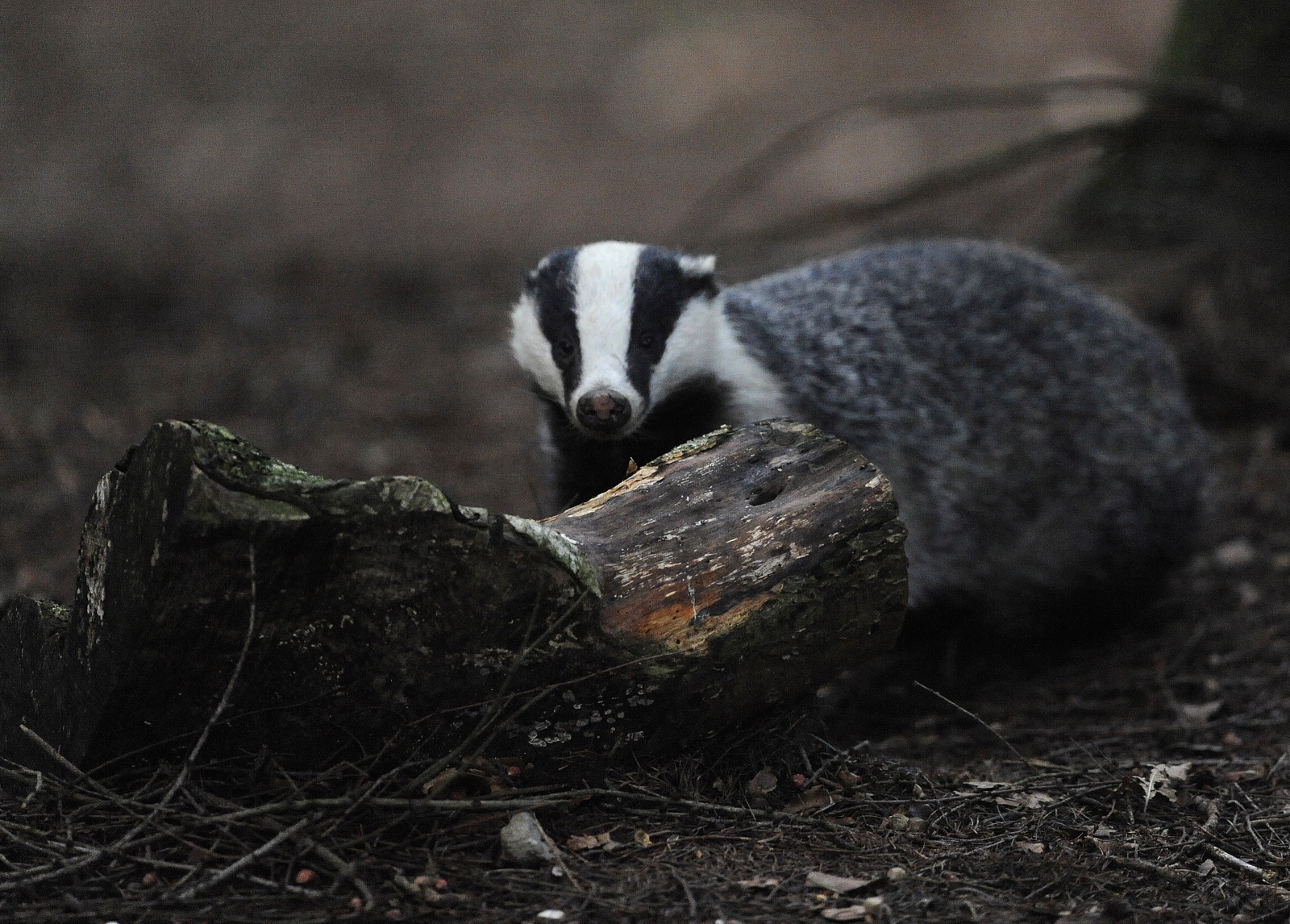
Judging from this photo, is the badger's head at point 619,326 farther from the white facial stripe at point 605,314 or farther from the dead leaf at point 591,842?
the dead leaf at point 591,842

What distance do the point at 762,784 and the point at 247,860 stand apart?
4.00 feet

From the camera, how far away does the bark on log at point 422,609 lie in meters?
2.50

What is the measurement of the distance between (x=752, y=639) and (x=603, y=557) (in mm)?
394

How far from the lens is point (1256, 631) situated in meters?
4.67

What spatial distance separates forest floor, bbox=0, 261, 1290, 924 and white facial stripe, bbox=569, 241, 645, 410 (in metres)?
1.23

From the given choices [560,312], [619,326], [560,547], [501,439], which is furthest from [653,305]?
[501,439]

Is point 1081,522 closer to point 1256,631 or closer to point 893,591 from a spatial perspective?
point 1256,631

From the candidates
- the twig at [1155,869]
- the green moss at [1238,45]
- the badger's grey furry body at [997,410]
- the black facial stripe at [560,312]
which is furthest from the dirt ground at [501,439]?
the black facial stripe at [560,312]

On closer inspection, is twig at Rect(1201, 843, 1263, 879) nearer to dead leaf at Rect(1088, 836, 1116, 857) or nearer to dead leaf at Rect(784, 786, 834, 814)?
dead leaf at Rect(1088, 836, 1116, 857)

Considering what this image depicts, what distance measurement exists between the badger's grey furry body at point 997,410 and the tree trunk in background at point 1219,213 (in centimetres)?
102

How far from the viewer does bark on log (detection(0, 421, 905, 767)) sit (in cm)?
250

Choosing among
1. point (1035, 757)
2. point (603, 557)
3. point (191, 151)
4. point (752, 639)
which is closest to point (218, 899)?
point (603, 557)

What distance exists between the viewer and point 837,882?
8.47ft

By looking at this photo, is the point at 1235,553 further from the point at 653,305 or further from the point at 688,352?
the point at 653,305
